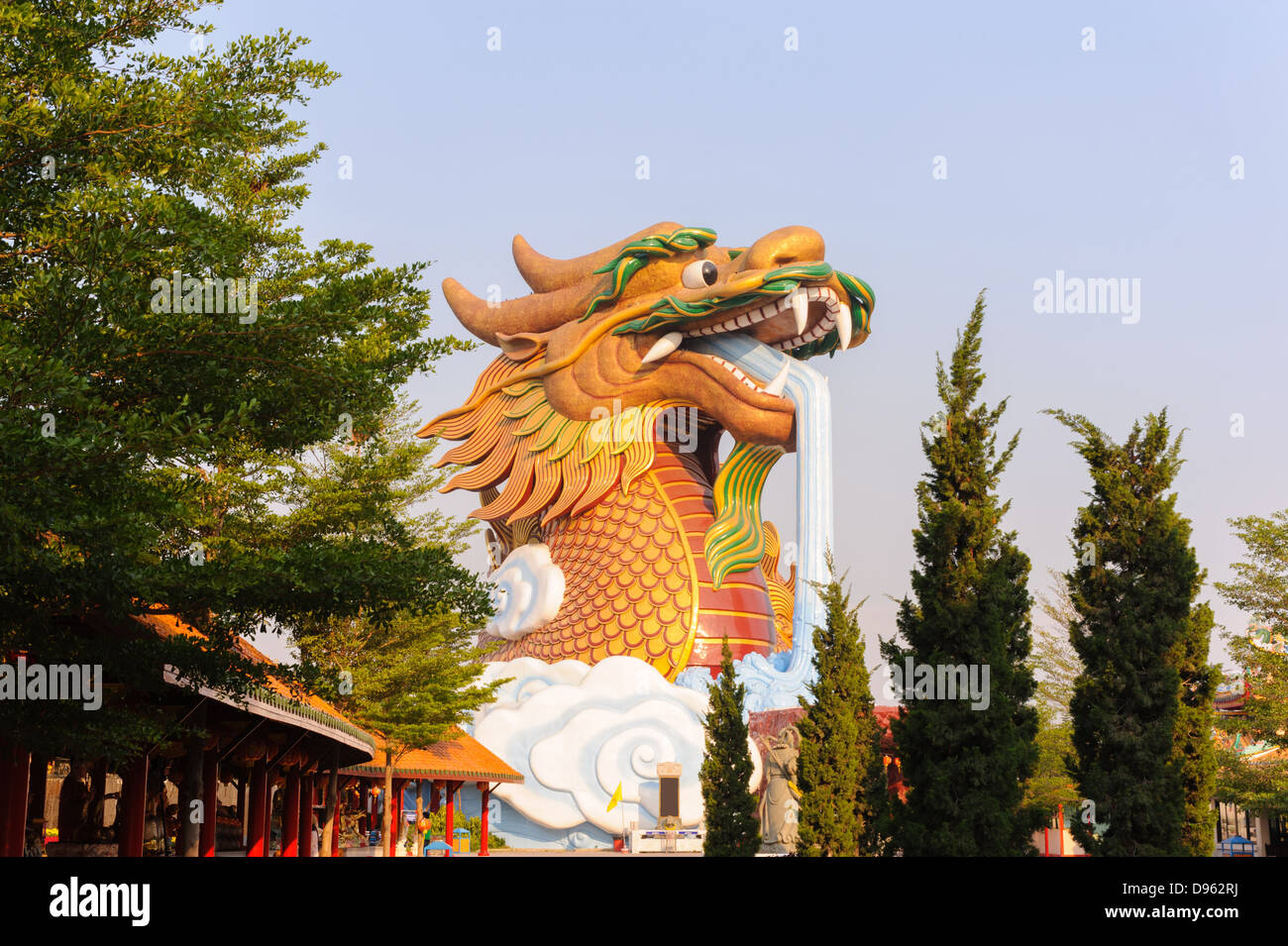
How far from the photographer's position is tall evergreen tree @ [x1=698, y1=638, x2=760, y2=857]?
648 inches

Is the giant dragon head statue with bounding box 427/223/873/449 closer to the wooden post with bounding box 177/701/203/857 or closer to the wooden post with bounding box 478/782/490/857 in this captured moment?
the wooden post with bounding box 478/782/490/857

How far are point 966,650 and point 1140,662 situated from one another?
5.13 ft

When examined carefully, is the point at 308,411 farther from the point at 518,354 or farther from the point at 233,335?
the point at 518,354

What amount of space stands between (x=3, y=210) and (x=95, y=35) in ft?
6.31

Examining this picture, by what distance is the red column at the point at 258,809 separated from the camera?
1627 cm

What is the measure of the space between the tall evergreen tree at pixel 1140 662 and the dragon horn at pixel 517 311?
61.6ft

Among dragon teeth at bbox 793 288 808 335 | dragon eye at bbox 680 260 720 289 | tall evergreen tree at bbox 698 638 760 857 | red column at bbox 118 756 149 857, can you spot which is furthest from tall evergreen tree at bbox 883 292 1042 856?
dragon eye at bbox 680 260 720 289

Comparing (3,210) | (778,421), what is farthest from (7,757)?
(778,421)

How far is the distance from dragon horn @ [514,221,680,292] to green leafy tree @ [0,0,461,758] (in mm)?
19151

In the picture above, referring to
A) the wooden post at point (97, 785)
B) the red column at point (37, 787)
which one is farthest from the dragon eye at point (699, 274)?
the red column at point (37, 787)

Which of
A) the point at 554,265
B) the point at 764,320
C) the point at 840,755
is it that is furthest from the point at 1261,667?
the point at 554,265

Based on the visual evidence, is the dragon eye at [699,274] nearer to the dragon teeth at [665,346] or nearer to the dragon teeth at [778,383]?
the dragon teeth at [665,346]

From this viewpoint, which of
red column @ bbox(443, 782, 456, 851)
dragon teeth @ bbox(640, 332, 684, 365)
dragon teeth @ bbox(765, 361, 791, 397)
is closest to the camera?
red column @ bbox(443, 782, 456, 851)

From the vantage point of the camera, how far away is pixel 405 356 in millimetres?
11172
